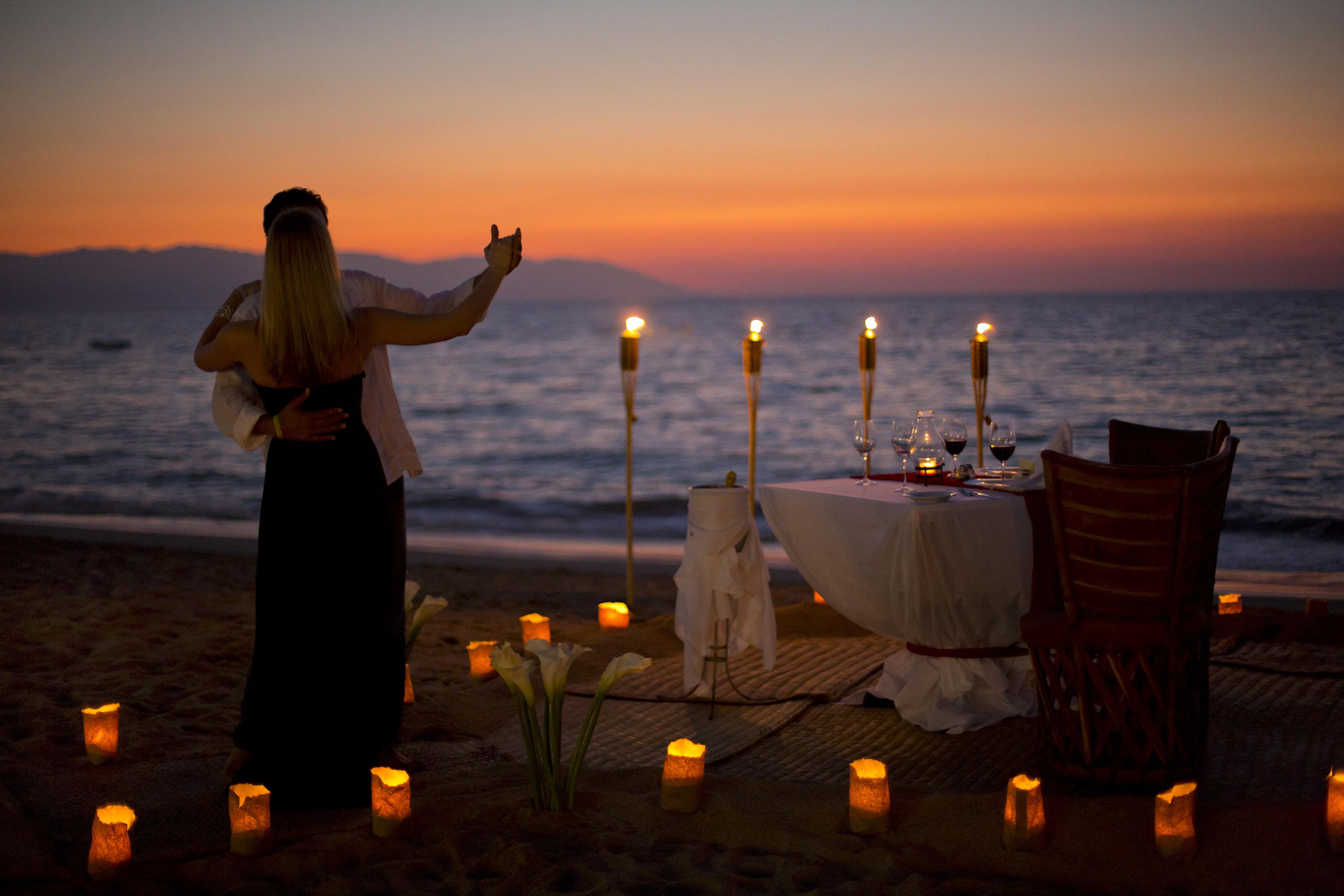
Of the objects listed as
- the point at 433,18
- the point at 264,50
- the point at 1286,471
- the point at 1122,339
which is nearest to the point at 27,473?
the point at 264,50

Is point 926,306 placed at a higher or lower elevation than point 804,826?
higher

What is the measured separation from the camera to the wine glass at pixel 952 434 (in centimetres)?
363

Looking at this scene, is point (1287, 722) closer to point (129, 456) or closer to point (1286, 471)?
point (1286, 471)

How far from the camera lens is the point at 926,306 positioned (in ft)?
175

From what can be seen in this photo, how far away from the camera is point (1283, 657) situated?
159 inches

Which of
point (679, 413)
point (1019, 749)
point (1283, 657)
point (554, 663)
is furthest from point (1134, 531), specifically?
point (679, 413)

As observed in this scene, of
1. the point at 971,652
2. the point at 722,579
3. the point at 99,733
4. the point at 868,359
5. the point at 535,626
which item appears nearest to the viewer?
the point at 99,733

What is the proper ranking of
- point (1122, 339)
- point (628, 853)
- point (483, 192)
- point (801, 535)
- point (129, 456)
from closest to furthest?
point (628, 853)
point (801, 535)
point (129, 456)
point (483, 192)
point (1122, 339)

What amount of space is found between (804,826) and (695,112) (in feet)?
40.3

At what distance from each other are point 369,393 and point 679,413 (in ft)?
52.2

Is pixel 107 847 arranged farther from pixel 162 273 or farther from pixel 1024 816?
pixel 162 273

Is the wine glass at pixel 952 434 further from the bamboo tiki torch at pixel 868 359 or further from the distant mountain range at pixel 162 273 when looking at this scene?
the distant mountain range at pixel 162 273

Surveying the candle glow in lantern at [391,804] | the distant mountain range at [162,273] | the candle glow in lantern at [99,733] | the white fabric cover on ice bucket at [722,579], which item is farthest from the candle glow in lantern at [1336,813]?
the distant mountain range at [162,273]

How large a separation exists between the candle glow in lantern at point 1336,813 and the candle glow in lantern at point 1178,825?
273 mm
